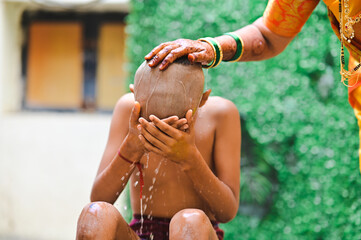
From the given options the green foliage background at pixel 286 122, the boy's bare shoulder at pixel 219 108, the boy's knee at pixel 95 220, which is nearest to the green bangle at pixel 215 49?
the boy's bare shoulder at pixel 219 108

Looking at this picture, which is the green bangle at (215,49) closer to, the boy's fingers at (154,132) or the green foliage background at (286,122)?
the boy's fingers at (154,132)

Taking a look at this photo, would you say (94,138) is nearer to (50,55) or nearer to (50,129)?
(50,129)

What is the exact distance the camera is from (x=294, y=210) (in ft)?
13.2

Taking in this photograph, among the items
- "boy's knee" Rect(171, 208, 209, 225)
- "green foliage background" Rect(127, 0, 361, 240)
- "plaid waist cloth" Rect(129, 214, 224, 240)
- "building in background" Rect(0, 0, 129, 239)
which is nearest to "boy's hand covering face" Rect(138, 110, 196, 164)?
"boy's knee" Rect(171, 208, 209, 225)

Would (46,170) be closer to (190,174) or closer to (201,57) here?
(190,174)

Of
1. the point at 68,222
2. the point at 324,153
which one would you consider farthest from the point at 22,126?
the point at 324,153

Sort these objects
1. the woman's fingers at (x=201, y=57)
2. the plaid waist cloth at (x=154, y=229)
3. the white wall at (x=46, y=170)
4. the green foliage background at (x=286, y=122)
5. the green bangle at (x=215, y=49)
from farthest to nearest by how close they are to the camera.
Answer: the white wall at (x=46, y=170)
the green foliage background at (x=286, y=122)
the plaid waist cloth at (x=154, y=229)
the green bangle at (x=215, y=49)
the woman's fingers at (x=201, y=57)

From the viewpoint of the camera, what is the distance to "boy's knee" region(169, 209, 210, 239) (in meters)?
1.85

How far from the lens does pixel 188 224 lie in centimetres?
186

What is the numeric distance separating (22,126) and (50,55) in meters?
0.93

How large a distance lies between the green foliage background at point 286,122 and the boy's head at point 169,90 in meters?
2.23

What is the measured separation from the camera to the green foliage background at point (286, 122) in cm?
391

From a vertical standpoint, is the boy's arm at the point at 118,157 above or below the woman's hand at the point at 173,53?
below

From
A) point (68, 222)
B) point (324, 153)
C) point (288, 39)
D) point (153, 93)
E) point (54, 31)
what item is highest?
point (288, 39)
